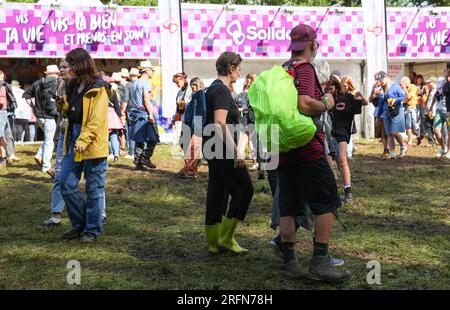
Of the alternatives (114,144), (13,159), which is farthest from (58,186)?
(13,159)

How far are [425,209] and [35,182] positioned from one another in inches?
251

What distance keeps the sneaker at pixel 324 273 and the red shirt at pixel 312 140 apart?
2.46ft

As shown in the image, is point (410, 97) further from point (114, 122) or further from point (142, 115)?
point (114, 122)

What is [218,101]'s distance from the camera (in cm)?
584

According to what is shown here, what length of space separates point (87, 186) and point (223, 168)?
1.47 m

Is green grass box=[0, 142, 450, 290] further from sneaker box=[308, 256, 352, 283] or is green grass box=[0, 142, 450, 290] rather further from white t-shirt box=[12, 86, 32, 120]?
white t-shirt box=[12, 86, 32, 120]

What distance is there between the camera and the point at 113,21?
20.1 meters

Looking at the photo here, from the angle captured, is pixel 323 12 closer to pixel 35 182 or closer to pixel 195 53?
pixel 195 53

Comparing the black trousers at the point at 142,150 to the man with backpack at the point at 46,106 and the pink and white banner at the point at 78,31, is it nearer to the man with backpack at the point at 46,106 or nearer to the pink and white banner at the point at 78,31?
the man with backpack at the point at 46,106

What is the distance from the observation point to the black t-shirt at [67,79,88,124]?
251 inches

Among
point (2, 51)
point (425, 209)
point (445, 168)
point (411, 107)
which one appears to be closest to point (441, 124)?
point (445, 168)

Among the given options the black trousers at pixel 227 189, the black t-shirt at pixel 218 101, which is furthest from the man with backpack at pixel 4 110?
the black trousers at pixel 227 189

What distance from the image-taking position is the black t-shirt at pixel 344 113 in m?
8.55
